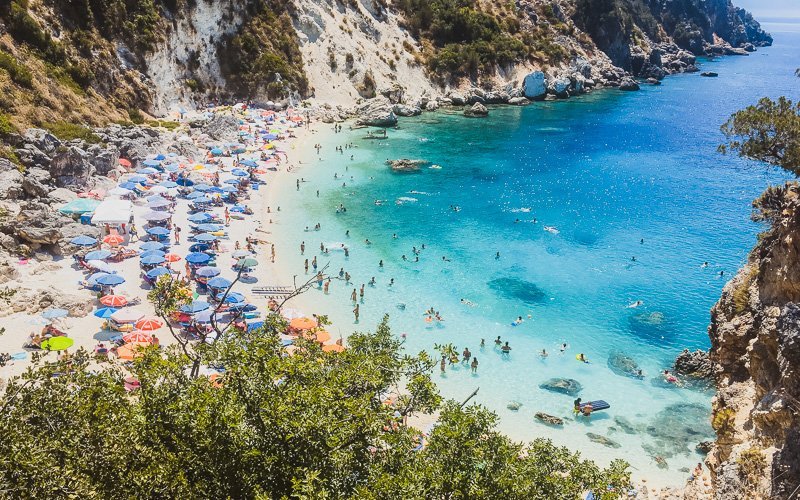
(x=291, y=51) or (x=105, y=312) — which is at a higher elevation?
(x=291, y=51)

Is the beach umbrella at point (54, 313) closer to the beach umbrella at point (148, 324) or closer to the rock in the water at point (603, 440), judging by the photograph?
the beach umbrella at point (148, 324)

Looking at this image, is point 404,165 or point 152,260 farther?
point 404,165

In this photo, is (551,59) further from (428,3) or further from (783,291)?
(783,291)

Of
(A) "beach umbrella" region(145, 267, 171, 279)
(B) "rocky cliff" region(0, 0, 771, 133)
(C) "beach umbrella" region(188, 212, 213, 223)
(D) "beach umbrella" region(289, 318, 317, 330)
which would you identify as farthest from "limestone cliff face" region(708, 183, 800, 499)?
(B) "rocky cliff" region(0, 0, 771, 133)

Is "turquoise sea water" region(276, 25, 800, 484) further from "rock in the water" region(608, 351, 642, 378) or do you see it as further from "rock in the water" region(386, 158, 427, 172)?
"rock in the water" region(386, 158, 427, 172)

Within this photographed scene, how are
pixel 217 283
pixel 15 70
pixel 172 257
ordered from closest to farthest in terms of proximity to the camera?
pixel 217 283 < pixel 172 257 < pixel 15 70

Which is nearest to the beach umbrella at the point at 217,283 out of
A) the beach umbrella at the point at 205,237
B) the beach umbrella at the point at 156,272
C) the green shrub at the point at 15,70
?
the beach umbrella at the point at 156,272

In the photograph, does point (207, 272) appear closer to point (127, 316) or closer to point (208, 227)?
point (127, 316)

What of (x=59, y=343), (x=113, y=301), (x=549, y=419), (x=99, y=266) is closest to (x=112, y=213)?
(x=99, y=266)

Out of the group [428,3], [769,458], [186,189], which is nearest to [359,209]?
[186,189]
